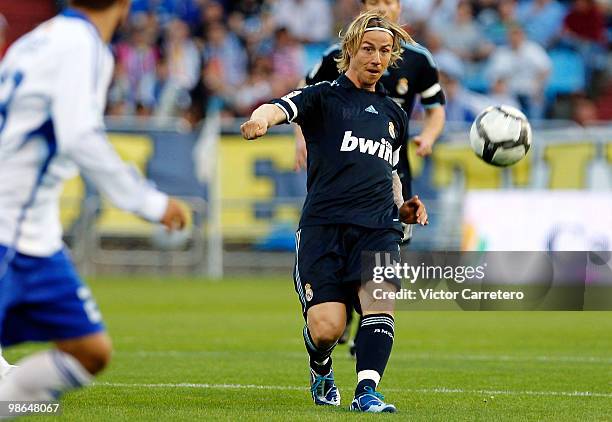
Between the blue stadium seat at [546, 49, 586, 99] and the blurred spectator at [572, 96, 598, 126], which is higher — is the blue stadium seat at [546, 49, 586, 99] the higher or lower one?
the higher one

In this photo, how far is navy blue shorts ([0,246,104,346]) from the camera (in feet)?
17.3

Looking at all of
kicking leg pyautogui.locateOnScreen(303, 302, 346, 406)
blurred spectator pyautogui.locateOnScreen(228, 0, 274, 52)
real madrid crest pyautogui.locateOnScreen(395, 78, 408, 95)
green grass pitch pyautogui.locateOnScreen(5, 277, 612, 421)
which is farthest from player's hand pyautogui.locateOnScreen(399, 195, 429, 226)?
blurred spectator pyautogui.locateOnScreen(228, 0, 274, 52)

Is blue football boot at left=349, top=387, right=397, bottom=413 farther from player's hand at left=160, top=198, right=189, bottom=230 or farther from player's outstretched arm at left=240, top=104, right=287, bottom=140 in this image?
player's hand at left=160, top=198, right=189, bottom=230

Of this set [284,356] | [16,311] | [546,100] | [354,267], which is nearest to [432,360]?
[284,356]

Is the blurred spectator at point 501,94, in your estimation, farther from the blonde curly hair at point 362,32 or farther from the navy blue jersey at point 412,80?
the blonde curly hair at point 362,32

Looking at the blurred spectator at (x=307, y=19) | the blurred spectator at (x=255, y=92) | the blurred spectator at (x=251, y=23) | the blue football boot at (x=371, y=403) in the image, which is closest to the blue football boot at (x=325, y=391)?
the blue football boot at (x=371, y=403)

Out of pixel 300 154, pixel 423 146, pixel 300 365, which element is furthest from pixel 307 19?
pixel 300 154

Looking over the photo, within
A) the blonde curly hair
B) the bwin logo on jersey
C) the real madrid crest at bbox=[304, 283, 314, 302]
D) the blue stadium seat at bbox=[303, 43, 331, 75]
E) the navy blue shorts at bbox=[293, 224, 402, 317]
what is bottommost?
the blue stadium seat at bbox=[303, 43, 331, 75]

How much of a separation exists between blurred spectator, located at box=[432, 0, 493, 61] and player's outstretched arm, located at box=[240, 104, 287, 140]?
612 inches

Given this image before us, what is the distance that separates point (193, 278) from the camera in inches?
798

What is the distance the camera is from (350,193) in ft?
24.2

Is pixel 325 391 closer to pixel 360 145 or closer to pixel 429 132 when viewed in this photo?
pixel 360 145

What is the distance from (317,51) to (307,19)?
0.82m

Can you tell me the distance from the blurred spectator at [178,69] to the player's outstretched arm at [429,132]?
12.2 meters
